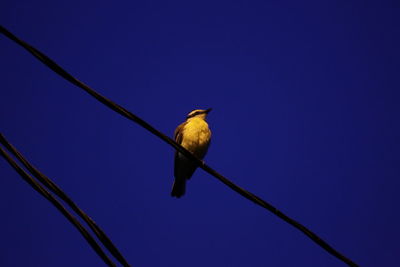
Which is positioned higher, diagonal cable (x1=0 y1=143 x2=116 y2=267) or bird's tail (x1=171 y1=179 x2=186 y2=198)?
bird's tail (x1=171 y1=179 x2=186 y2=198)

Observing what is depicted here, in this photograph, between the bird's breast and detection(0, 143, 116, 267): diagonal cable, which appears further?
the bird's breast

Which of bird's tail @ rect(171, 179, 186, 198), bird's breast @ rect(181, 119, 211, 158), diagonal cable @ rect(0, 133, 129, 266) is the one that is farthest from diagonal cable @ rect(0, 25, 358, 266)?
bird's tail @ rect(171, 179, 186, 198)

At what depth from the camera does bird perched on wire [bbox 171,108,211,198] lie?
6145 millimetres

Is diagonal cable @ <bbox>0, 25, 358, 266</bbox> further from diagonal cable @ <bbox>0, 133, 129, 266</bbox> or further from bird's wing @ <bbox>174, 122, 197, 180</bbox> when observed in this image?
bird's wing @ <bbox>174, 122, 197, 180</bbox>

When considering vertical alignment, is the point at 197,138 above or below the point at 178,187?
above

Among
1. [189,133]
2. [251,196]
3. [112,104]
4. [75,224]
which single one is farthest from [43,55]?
[189,133]

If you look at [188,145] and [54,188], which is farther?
[188,145]

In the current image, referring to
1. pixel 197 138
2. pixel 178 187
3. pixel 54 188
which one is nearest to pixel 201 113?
pixel 197 138

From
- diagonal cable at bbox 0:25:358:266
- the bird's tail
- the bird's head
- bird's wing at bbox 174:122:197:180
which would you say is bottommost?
diagonal cable at bbox 0:25:358:266

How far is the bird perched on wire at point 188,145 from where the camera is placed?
6.14 meters

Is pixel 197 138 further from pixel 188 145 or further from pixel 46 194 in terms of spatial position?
pixel 46 194

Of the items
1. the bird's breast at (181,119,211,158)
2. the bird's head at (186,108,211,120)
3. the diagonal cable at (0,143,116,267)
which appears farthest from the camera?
the bird's head at (186,108,211,120)

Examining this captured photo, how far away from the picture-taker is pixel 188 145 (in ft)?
20.1

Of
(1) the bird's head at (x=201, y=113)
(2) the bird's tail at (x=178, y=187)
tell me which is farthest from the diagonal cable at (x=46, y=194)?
(1) the bird's head at (x=201, y=113)
